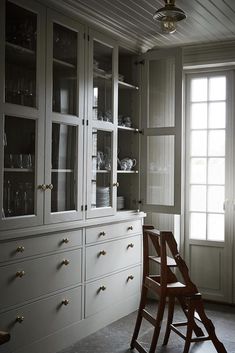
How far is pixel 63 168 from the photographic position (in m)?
3.42

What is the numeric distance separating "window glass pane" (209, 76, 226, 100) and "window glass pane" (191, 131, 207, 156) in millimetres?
385

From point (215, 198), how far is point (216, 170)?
288 millimetres

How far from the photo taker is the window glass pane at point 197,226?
471cm

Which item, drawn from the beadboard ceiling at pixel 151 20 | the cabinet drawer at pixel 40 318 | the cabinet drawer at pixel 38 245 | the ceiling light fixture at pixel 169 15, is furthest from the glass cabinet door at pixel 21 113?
the ceiling light fixture at pixel 169 15

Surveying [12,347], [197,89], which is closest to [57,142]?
[12,347]

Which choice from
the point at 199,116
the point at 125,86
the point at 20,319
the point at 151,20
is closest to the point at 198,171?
the point at 199,116

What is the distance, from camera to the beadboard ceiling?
11.0 feet

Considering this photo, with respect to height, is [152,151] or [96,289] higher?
[152,151]

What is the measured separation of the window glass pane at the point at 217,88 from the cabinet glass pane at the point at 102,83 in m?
1.22

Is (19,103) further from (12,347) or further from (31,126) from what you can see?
(12,347)

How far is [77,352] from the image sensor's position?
331 centimetres

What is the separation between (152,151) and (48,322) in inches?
73.9

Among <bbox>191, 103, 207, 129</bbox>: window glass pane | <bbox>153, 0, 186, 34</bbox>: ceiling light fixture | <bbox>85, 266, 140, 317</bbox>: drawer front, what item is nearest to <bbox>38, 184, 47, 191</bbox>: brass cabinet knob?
<bbox>85, 266, 140, 317</bbox>: drawer front

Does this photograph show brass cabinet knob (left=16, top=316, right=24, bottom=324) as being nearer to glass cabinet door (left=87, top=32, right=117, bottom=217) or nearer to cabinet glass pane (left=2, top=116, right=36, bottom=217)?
cabinet glass pane (left=2, top=116, right=36, bottom=217)
